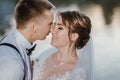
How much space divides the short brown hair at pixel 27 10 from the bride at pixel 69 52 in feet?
1.05

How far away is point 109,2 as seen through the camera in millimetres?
27844

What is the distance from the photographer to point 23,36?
2.87m

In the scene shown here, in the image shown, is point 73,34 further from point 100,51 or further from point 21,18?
point 100,51

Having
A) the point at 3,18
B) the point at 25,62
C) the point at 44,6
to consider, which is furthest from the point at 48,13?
the point at 3,18

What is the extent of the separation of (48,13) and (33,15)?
13cm

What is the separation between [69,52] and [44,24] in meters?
0.49

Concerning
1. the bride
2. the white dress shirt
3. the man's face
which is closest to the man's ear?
the bride

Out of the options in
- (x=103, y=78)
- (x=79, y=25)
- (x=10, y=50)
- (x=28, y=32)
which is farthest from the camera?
(x=103, y=78)

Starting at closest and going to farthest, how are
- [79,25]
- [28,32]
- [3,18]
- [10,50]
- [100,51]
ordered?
[10,50]
[28,32]
[79,25]
[100,51]
[3,18]

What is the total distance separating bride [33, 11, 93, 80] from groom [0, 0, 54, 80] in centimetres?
24

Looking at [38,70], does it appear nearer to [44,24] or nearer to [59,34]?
[59,34]

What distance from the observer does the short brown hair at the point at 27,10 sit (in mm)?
2840

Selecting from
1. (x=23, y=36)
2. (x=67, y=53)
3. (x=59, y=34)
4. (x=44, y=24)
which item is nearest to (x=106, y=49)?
(x=67, y=53)

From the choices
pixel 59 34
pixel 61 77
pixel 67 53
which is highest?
pixel 59 34
